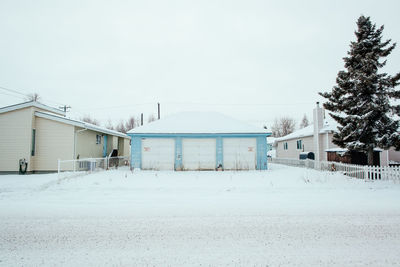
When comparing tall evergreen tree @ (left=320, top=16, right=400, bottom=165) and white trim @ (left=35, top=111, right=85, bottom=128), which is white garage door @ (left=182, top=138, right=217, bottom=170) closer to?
white trim @ (left=35, top=111, right=85, bottom=128)

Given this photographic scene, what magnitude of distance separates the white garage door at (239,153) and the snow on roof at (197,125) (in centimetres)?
80

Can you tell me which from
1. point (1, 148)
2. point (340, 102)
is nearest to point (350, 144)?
point (340, 102)

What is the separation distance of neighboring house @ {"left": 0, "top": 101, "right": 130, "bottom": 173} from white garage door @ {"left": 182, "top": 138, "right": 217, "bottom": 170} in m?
7.59

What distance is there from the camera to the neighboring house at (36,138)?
14602 millimetres

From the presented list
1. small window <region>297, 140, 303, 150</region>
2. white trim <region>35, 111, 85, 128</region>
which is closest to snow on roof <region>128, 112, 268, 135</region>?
white trim <region>35, 111, 85, 128</region>

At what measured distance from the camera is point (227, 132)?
650 inches

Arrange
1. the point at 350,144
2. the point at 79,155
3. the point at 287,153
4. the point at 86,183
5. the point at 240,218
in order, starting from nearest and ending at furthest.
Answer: the point at 240,218, the point at 86,183, the point at 350,144, the point at 79,155, the point at 287,153

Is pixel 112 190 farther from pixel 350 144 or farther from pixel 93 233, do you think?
pixel 350 144

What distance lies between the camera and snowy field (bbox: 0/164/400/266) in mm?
3359

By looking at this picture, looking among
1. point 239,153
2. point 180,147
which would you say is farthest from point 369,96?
point 180,147

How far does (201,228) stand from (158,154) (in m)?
12.5

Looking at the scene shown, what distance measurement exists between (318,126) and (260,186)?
13282 millimetres

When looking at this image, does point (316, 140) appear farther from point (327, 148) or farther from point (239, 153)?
point (239, 153)

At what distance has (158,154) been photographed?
16703mm
